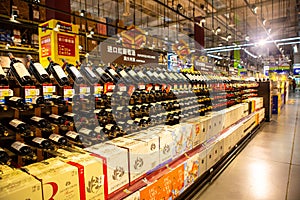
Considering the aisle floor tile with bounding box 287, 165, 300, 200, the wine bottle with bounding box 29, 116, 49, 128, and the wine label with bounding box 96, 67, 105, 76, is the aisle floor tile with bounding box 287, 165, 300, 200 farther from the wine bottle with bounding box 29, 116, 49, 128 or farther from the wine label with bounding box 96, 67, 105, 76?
the wine bottle with bounding box 29, 116, 49, 128

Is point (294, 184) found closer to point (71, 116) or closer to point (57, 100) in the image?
point (71, 116)

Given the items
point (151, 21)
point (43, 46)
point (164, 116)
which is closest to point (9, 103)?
point (43, 46)

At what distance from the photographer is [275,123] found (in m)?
7.92

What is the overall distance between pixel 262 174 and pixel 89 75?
11.5ft

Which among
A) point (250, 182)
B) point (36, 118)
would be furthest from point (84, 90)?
point (250, 182)

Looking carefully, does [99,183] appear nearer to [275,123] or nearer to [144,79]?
[144,79]

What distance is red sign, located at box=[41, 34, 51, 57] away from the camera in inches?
98.6

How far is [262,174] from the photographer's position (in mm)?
3680

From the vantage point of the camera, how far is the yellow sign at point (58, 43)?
2465 millimetres

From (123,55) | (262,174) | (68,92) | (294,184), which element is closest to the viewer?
(68,92)

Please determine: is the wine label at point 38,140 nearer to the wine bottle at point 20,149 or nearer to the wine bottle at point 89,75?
the wine bottle at point 20,149

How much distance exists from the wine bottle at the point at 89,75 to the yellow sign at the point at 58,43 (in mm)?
832

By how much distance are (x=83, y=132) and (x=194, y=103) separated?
2077 mm

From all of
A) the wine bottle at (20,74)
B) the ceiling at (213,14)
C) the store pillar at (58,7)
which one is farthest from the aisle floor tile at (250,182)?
the ceiling at (213,14)
